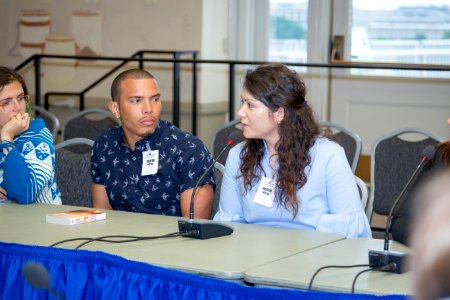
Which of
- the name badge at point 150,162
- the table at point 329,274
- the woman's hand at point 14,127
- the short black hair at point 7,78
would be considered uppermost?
the short black hair at point 7,78

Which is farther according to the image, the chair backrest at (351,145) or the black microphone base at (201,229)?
the chair backrest at (351,145)

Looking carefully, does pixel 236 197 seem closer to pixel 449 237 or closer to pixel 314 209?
pixel 314 209

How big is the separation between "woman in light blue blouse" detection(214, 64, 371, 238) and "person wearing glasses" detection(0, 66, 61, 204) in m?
0.73

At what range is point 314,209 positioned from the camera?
9.30ft

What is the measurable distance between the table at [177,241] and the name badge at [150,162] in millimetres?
319

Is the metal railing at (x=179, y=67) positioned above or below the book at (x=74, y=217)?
above

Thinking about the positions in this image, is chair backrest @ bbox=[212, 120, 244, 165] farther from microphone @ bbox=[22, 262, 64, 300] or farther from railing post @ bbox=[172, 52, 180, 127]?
microphone @ bbox=[22, 262, 64, 300]

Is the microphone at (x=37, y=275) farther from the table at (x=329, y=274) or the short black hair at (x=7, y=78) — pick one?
the short black hair at (x=7, y=78)

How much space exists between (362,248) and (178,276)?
60 cm

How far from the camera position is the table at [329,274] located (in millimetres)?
1897

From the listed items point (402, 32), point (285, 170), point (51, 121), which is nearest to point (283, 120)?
point (285, 170)

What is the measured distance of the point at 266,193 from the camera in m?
2.85

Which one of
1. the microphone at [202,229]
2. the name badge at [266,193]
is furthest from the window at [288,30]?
the microphone at [202,229]

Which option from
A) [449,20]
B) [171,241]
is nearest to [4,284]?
[171,241]
